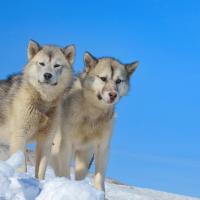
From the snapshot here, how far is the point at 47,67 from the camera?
9.88 meters

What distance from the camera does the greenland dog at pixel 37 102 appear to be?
9.65 metres

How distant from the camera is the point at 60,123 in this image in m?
10.2

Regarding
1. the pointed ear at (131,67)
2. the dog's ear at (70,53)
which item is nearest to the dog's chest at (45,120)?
the dog's ear at (70,53)

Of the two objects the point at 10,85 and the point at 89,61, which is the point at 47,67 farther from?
the point at 10,85

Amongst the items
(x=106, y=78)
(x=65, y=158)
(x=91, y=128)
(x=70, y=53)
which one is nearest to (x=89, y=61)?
(x=70, y=53)

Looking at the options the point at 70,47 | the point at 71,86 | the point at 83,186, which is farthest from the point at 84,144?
the point at 83,186

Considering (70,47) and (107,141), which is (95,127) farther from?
(70,47)

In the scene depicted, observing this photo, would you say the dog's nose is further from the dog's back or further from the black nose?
the dog's back

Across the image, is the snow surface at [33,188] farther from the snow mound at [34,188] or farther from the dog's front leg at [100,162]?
the dog's front leg at [100,162]

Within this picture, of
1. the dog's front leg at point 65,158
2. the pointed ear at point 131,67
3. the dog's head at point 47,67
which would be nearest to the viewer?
the dog's head at point 47,67

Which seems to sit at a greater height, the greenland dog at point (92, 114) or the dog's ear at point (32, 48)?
the dog's ear at point (32, 48)

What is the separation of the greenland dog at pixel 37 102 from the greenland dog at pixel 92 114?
1.29 feet

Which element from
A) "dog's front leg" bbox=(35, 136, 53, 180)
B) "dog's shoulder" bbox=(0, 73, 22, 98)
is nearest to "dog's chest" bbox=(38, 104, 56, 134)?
"dog's front leg" bbox=(35, 136, 53, 180)

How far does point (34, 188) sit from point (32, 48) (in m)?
5.12
